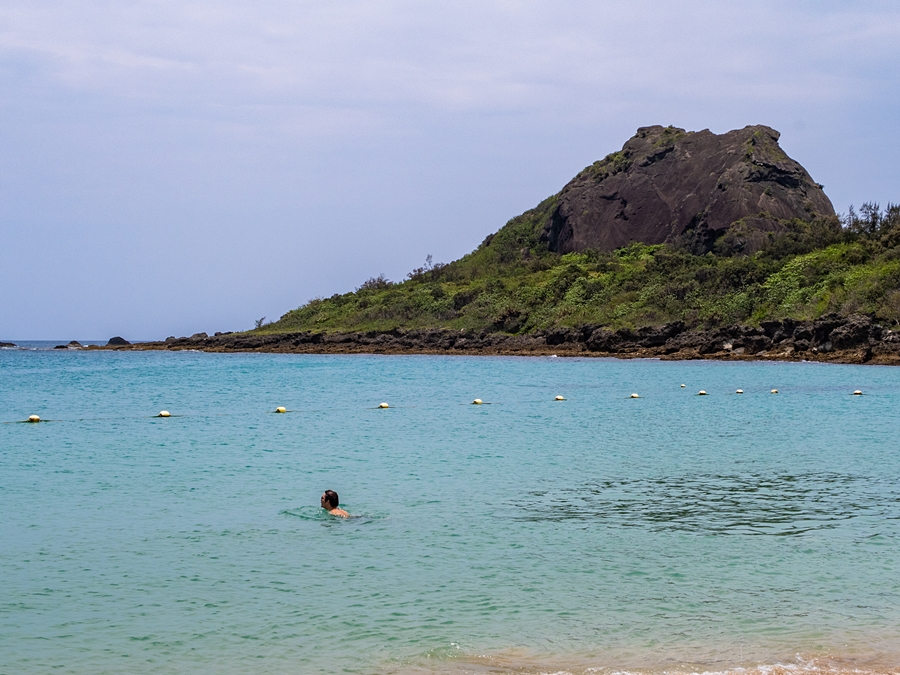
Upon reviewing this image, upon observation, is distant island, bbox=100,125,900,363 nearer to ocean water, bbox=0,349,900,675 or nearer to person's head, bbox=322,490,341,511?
ocean water, bbox=0,349,900,675

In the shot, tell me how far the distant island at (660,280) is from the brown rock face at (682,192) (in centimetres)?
32

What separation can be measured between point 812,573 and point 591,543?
3.50 meters

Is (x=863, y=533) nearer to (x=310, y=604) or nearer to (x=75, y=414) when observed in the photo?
(x=310, y=604)

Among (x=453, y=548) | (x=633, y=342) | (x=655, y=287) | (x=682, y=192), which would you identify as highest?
(x=682, y=192)

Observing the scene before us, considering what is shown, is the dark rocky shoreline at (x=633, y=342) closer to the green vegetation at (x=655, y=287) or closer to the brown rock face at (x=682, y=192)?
the green vegetation at (x=655, y=287)

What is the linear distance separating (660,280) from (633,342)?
22532mm

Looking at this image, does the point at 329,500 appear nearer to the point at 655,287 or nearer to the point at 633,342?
the point at 633,342

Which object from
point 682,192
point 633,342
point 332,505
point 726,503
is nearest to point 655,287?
point 633,342

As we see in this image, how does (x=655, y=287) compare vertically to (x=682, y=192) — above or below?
below

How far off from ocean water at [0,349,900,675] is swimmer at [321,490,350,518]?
213 millimetres

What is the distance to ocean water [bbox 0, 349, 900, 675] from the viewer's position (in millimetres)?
10523

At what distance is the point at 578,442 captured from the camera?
29078mm

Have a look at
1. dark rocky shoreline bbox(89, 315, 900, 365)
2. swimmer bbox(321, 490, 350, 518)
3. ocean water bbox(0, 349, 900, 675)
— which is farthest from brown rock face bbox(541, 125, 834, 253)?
swimmer bbox(321, 490, 350, 518)

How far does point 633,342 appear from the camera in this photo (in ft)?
307
